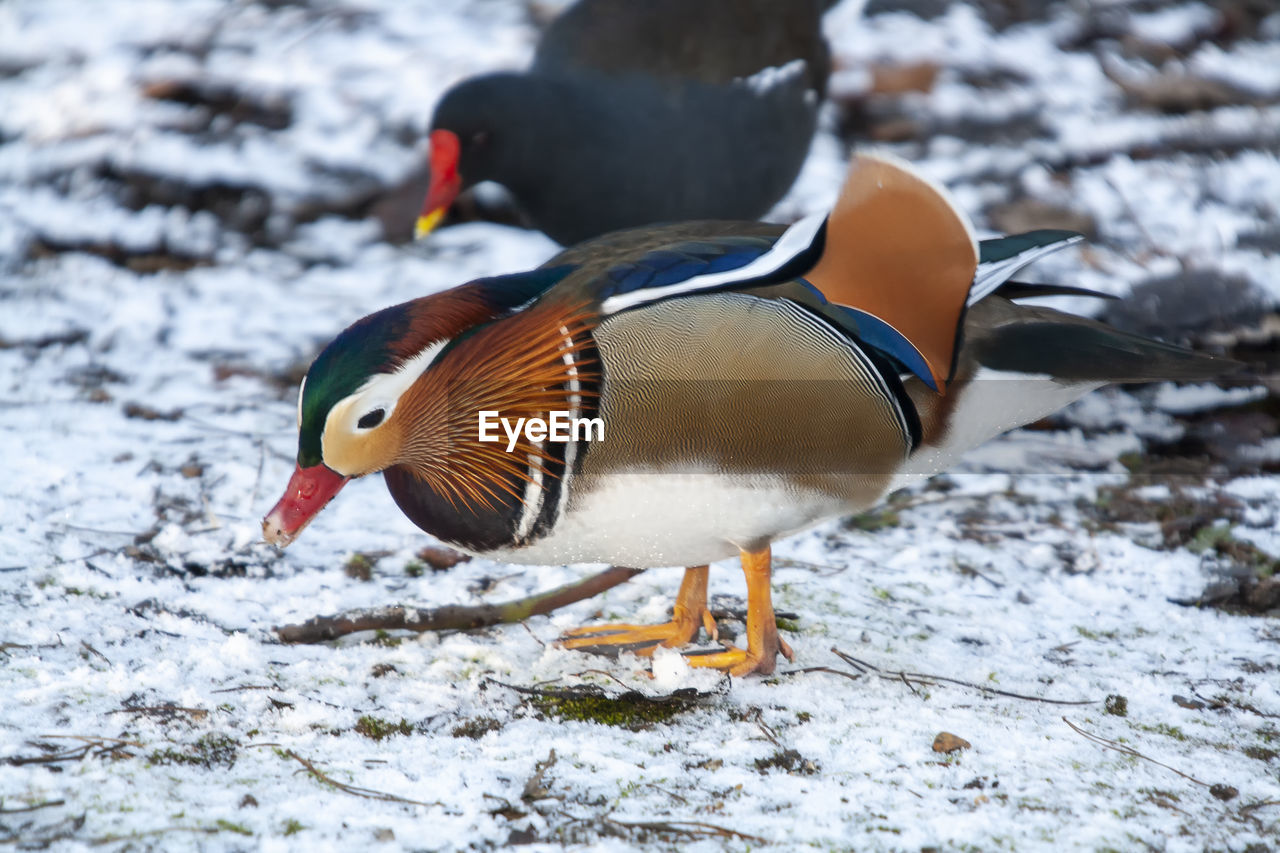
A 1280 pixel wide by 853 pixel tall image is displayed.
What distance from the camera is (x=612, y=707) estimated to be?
2287 mm

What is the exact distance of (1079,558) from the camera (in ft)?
10.3

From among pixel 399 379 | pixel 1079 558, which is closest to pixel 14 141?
pixel 399 379

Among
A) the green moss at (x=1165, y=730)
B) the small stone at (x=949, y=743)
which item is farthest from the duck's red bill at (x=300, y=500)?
the green moss at (x=1165, y=730)

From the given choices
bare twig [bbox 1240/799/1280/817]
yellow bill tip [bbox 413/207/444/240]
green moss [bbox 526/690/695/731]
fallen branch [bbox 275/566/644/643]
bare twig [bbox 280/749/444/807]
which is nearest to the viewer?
bare twig [bbox 280/749/444/807]

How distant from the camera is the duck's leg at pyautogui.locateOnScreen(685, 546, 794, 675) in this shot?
7.93 feet

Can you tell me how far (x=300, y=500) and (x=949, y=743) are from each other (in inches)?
47.6

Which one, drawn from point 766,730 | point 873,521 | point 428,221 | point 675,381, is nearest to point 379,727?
point 766,730

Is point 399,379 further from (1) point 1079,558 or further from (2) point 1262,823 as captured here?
(1) point 1079,558

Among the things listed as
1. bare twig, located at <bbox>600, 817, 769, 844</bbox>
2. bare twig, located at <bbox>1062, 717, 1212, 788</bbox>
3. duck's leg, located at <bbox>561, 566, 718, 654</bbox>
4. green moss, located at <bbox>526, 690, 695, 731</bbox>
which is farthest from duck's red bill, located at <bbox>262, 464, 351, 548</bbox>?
bare twig, located at <bbox>1062, 717, 1212, 788</bbox>

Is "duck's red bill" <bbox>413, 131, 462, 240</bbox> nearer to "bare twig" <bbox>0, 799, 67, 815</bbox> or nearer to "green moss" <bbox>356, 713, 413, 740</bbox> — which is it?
"green moss" <bbox>356, 713, 413, 740</bbox>

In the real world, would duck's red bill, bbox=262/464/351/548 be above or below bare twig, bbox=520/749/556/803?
above

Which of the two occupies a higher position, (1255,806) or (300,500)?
(300,500)

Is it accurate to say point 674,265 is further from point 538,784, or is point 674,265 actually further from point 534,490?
point 538,784

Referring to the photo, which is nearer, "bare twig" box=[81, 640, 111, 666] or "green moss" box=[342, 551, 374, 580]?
"bare twig" box=[81, 640, 111, 666]
